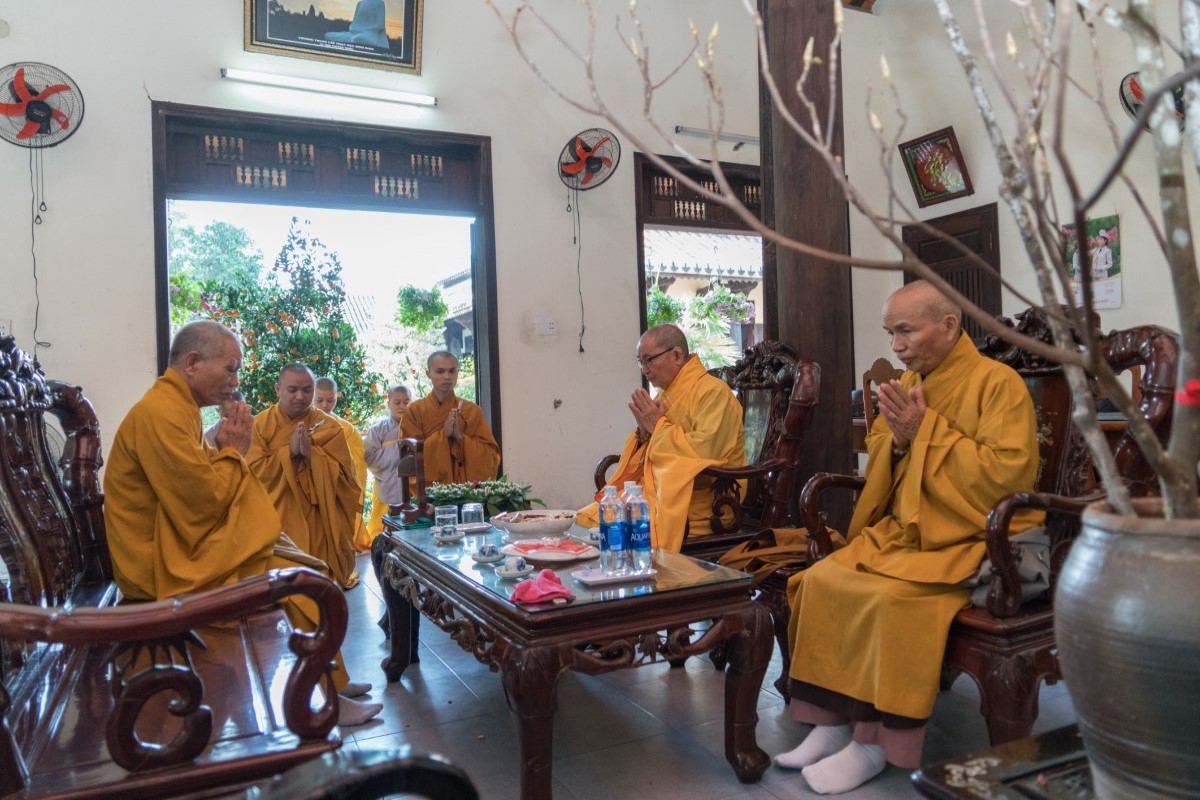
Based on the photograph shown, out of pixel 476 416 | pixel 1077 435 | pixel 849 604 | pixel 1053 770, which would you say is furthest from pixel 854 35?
pixel 1053 770

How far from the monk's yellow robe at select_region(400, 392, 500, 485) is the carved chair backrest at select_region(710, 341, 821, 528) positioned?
174cm

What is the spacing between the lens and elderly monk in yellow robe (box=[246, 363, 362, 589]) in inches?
180

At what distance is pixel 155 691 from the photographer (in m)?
1.31

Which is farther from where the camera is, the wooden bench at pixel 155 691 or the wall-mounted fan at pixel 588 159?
the wall-mounted fan at pixel 588 159

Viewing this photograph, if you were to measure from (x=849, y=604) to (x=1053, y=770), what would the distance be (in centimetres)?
114

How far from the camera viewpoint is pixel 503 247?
243 inches

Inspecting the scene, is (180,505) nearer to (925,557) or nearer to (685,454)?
(685,454)

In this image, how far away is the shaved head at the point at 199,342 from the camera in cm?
265

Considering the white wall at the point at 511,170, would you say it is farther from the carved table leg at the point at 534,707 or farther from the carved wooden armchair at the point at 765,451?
the carved table leg at the point at 534,707

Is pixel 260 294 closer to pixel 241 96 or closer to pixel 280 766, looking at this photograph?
pixel 241 96

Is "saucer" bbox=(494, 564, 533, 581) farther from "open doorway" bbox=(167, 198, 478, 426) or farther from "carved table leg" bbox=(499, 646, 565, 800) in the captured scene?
"open doorway" bbox=(167, 198, 478, 426)

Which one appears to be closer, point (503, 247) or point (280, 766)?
point (280, 766)

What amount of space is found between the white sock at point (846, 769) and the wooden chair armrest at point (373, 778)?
1487mm

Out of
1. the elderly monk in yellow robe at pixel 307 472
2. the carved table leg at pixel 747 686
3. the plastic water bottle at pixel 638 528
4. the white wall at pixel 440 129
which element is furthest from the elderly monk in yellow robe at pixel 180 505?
the white wall at pixel 440 129
